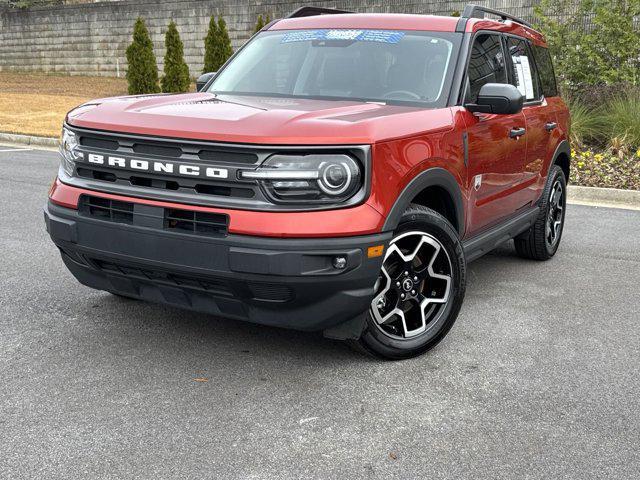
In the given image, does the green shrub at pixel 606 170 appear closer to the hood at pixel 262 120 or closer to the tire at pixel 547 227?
the tire at pixel 547 227

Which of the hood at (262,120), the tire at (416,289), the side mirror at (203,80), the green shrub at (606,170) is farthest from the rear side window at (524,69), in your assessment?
the green shrub at (606,170)

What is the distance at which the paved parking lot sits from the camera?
2980 mm

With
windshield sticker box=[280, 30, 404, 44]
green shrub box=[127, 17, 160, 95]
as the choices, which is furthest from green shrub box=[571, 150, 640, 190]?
green shrub box=[127, 17, 160, 95]

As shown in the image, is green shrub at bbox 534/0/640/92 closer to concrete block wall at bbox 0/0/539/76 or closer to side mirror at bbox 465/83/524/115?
concrete block wall at bbox 0/0/539/76

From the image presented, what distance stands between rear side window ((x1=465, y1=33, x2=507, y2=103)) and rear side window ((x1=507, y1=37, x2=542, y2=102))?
0.24 meters

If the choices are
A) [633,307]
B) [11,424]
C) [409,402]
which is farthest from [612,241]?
[11,424]

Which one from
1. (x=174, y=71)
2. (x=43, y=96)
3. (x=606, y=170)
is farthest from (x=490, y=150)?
(x=43, y=96)

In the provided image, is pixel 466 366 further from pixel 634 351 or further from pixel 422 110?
pixel 422 110

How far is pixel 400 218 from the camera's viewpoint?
12.2 feet

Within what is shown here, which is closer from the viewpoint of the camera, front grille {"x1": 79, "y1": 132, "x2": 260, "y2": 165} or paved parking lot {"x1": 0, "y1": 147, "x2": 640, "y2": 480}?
paved parking lot {"x1": 0, "y1": 147, "x2": 640, "y2": 480}

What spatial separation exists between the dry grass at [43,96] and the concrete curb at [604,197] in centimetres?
1006

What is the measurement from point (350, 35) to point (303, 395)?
8.10 feet

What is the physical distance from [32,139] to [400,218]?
41.8ft

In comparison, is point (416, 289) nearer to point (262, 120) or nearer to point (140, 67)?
point (262, 120)
